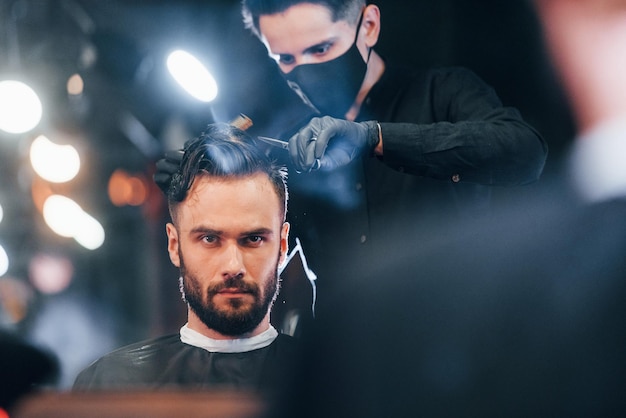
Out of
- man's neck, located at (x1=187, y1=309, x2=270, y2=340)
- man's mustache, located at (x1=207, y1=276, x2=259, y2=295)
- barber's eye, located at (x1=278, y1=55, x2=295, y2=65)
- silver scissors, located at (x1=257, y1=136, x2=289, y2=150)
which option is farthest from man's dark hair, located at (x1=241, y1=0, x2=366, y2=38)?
man's neck, located at (x1=187, y1=309, x2=270, y2=340)

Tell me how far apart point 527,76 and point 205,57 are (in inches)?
39.6

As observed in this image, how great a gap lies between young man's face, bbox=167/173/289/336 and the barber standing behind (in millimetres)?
98

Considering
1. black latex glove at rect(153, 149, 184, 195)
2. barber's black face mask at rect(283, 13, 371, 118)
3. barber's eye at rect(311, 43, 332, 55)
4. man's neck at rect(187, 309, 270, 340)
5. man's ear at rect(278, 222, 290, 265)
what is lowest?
man's neck at rect(187, 309, 270, 340)

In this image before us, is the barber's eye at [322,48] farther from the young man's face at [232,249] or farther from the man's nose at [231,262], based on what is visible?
the man's nose at [231,262]

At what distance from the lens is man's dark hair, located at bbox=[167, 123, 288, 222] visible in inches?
68.9

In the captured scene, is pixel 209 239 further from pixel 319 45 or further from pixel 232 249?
pixel 319 45

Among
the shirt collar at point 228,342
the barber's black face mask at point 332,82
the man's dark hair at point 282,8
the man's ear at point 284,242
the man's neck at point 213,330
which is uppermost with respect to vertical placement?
the man's dark hair at point 282,8

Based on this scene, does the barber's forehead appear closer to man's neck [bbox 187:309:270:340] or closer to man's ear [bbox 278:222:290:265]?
man's ear [bbox 278:222:290:265]

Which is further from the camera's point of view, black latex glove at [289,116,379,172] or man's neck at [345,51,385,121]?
man's neck at [345,51,385,121]

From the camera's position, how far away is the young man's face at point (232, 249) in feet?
5.69

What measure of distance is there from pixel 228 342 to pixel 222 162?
1.76 feet

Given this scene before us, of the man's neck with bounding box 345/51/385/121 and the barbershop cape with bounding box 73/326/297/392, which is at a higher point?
the man's neck with bounding box 345/51/385/121

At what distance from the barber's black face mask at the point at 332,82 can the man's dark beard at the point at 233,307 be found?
0.52m

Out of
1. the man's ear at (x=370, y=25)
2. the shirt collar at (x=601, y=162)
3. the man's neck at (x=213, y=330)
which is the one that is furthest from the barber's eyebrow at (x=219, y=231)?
the shirt collar at (x=601, y=162)
